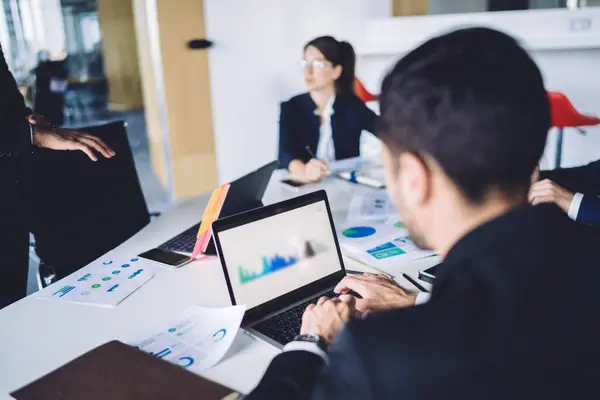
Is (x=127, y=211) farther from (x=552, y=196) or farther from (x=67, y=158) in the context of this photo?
(x=552, y=196)

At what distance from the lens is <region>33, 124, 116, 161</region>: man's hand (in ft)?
5.70

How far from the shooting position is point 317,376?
2.77ft

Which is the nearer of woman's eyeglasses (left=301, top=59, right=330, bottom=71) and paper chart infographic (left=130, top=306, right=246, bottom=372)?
paper chart infographic (left=130, top=306, right=246, bottom=372)

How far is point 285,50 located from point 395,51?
2.65 feet

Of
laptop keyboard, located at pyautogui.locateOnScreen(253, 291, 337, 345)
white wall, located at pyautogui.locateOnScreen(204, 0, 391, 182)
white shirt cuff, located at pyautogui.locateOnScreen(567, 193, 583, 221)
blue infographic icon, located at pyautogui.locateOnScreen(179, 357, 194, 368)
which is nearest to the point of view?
blue infographic icon, located at pyautogui.locateOnScreen(179, 357, 194, 368)

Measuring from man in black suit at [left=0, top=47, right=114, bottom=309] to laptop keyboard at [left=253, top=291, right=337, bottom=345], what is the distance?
858mm

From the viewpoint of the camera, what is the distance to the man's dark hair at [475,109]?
0.68m

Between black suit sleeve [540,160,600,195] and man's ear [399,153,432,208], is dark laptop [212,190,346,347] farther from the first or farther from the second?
black suit sleeve [540,160,600,195]

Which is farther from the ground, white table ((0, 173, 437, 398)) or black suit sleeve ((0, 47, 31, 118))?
black suit sleeve ((0, 47, 31, 118))

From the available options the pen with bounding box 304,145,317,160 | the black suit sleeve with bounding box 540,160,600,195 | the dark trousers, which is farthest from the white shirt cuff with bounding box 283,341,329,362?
the pen with bounding box 304,145,317,160

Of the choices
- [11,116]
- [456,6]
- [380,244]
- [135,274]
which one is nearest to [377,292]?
[380,244]

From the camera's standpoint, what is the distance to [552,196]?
156cm

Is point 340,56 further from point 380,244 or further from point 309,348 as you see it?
point 309,348

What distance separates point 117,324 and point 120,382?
0.93 ft
